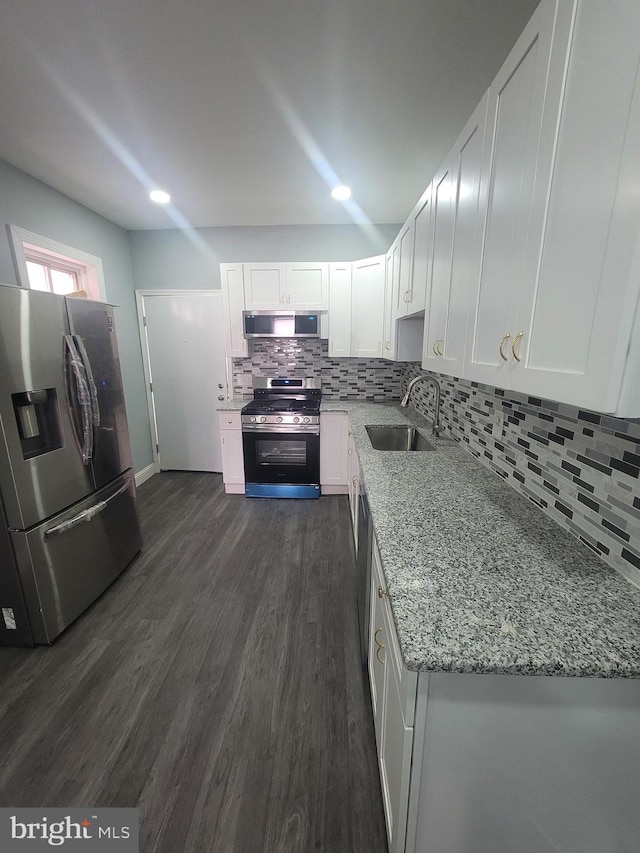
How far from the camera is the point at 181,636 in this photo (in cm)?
171

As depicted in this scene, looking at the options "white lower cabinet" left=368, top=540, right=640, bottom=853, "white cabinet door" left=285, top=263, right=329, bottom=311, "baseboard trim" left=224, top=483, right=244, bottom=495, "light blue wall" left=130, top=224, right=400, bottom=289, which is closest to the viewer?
"white lower cabinet" left=368, top=540, right=640, bottom=853

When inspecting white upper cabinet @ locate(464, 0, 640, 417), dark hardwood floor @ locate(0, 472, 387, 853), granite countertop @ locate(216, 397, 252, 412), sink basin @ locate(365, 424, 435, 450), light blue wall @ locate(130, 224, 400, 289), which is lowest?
dark hardwood floor @ locate(0, 472, 387, 853)

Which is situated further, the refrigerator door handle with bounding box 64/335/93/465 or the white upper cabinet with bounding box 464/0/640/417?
the refrigerator door handle with bounding box 64/335/93/465

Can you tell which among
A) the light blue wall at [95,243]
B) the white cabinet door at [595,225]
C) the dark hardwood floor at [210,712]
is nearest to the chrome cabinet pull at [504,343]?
the white cabinet door at [595,225]

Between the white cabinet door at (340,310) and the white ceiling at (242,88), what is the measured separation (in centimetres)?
73

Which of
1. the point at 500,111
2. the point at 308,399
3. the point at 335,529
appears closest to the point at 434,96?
the point at 500,111

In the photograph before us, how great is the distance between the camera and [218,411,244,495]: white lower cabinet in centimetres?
317

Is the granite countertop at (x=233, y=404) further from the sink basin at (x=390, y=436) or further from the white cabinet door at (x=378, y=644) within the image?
the white cabinet door at (x=378, y=644)

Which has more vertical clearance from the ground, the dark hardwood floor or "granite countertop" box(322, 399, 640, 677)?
"granite countertop" box(322, 399, 640, 677)

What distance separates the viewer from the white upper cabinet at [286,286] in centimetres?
303

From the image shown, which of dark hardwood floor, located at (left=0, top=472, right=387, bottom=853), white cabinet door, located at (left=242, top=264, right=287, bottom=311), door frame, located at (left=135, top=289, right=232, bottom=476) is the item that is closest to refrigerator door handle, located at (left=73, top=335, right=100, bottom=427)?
dark hardwood floor, located at (left=0, top=472, right=387, bottom=853)

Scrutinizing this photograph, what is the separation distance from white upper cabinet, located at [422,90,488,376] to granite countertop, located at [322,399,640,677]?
540 mm

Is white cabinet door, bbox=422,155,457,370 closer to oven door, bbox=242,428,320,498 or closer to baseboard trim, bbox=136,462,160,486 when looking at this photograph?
oven door, bbox=242,428,320,498

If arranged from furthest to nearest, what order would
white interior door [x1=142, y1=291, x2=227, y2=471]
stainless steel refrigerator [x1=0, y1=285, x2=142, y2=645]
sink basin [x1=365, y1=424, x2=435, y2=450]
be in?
white interior door [x1=142, y1=291, x2=227, y2=471], sink basin [x1=365, y1=424, x2=435, y2=450], stainless steel refrigerator [x1=0, y1=285, x2=142, y2=645]
